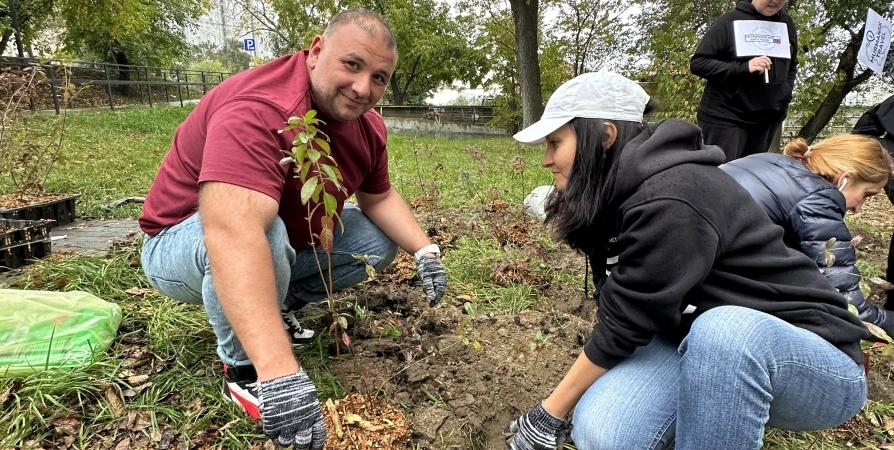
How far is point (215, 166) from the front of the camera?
153 centimetres

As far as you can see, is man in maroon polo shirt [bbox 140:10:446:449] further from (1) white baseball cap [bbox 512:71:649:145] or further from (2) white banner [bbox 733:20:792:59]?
(2) white banner [bbox 733:20:792:59]

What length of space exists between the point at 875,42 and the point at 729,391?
2.80 m

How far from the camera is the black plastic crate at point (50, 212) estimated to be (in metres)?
3.24

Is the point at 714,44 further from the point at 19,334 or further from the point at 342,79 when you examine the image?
the point at 19,334

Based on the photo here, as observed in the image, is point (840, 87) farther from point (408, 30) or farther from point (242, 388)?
point (408, 30)

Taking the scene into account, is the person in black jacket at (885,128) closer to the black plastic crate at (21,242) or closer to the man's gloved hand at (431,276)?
the man's gloved hand at (431,276)

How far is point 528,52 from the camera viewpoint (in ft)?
38.2

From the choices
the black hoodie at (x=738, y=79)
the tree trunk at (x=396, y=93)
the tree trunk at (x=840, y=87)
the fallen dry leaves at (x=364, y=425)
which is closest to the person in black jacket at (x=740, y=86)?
the black hoodie at (x=738, y=79)

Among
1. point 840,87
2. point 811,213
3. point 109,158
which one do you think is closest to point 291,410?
point 811,213

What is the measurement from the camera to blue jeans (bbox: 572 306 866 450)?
131cm

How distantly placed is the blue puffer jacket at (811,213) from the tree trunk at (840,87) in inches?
375

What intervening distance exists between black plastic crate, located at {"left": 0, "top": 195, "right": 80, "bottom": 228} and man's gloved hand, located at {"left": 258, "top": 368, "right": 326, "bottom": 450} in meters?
2.69

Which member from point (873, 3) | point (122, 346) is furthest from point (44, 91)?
point (873, 3)

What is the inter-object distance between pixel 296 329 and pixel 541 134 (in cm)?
139
